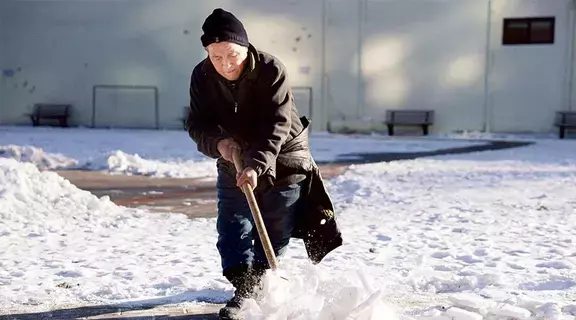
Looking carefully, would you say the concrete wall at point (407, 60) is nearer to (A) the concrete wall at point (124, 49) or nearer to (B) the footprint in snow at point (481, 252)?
(A) the concrete wall at point (124, 49)

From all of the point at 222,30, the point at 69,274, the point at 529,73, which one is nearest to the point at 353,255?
the point at 69,274

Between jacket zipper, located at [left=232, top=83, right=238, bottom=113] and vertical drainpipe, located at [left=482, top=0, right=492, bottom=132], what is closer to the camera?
jacket zipper, located at [left=232, top=83, right=238, bottom=113]

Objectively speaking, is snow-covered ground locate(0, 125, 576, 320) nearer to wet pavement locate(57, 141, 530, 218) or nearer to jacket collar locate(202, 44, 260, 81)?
wet pavement locate(57, 141, 530, 218)

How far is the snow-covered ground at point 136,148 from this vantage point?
442 inches

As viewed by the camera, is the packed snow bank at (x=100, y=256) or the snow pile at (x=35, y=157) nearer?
the packed snow bank at (x=100, y=256)

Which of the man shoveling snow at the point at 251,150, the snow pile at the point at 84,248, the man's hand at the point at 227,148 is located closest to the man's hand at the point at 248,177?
the man shoveling snow at the point at 251,150

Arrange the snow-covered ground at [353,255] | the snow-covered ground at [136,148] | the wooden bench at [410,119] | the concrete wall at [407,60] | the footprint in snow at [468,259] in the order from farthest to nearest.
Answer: the wooden bench at [410,119], the concrete wall at [407,60], the snow-covered ground at [136,148], the footprint in snow at [468,259], the snow-covered ground at [353,255]

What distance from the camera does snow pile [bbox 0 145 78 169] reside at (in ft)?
38.6

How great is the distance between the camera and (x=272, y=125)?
3309mm

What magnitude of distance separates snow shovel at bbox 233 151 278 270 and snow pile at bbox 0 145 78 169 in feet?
29.7

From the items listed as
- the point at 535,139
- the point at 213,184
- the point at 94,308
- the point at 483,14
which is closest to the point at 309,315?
the point at 94,308

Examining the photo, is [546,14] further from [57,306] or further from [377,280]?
[57,306]

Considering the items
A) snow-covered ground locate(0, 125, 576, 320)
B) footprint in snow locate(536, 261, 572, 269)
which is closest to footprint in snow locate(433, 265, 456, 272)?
snow-covered ground locate(0, 125, 576, 320)

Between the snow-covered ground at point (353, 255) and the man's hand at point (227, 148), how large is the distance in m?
0.63
